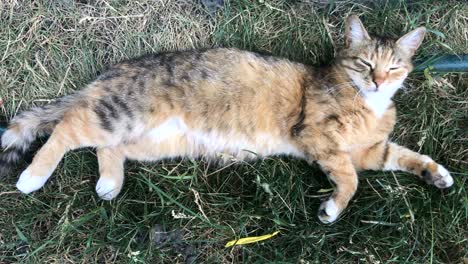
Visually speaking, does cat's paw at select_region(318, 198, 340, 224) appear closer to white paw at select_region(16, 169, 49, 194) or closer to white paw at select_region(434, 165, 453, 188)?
white paw at select_region(434, 165, 453, 188)

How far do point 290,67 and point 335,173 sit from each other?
78 cm

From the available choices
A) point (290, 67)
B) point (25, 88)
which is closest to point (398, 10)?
point (290, 67)

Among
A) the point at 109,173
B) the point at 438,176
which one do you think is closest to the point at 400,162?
the point at 438,176

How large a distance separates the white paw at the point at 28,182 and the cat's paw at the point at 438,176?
2.43m

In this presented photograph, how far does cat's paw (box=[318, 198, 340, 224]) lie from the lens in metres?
3.03

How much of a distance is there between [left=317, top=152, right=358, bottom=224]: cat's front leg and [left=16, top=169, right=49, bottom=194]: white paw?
178 centimetres

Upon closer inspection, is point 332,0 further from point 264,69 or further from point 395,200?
point 395,200

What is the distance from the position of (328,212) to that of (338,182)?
7.7 inches

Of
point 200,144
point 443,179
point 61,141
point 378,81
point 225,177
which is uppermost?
point 378,81

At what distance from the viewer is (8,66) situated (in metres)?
3.58

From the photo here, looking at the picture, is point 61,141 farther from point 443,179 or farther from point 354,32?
point 443,179

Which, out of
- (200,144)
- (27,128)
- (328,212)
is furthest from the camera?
(200,144)

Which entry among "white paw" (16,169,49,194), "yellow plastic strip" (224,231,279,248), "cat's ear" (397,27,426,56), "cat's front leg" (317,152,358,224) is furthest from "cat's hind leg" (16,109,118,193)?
"cat's ear" (397,27,426,56)

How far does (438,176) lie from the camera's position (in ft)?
10.2
